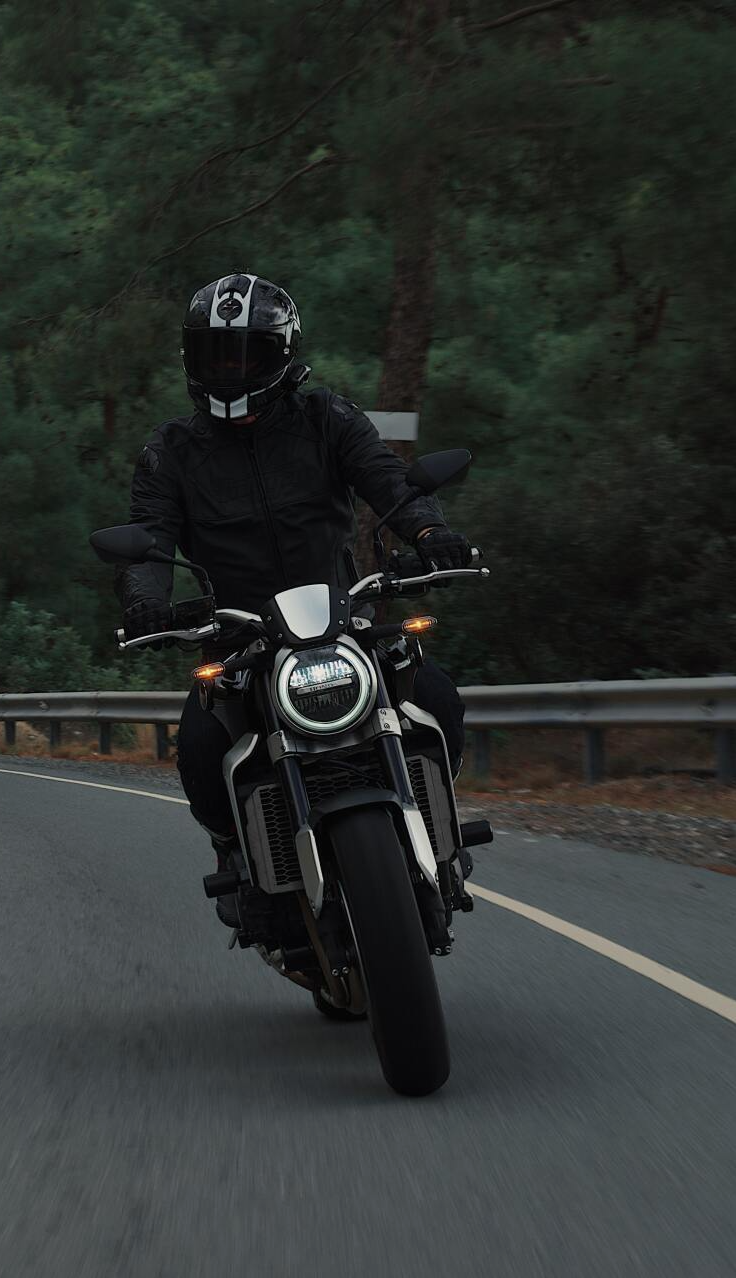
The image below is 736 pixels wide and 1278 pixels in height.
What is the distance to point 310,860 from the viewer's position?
4715 mm

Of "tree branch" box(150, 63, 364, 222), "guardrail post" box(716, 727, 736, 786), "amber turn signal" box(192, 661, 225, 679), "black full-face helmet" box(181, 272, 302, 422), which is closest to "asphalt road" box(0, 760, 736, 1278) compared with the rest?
"amber turn signal" box(192, 661, 225, 679)

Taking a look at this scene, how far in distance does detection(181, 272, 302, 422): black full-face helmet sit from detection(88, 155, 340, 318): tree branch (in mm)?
15083

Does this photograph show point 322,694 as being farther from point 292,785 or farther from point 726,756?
point 726,756

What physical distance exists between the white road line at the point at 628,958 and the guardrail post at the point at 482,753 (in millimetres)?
6326

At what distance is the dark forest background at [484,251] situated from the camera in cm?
1647

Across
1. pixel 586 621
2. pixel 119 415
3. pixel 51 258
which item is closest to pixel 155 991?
pixel 586 621

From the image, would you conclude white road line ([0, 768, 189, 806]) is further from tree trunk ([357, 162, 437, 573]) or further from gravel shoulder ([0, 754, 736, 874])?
tree trunk ([357, 162, 437, 573])

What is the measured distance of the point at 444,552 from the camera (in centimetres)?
522

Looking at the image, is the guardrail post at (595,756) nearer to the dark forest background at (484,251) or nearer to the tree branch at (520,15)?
the dark forest background at (484,251)

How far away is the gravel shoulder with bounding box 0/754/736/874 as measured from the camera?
409 inches

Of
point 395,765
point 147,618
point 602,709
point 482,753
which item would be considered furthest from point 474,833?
point 482,753

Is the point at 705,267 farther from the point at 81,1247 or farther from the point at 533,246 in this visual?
the point at 81,1247

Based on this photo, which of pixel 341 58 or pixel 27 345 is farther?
pixel 27 345

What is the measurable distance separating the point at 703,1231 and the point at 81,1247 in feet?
4.15
